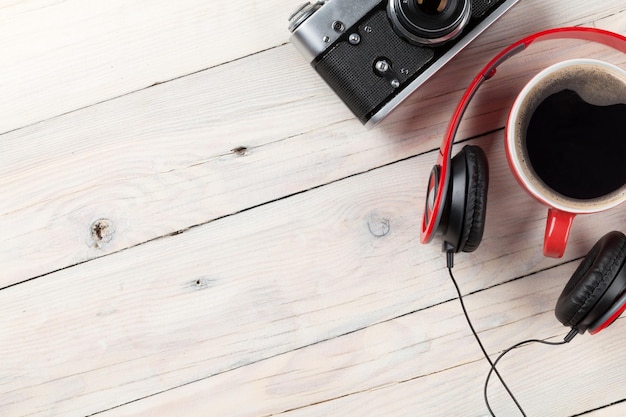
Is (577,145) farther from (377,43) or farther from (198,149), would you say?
(198,149)

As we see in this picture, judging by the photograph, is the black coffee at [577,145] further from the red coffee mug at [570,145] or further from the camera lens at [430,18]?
the camera lens at [430,18]

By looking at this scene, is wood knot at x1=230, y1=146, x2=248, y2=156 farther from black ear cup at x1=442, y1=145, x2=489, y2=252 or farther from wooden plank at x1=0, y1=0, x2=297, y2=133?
black ear cup at x1=442, y1=145, x2=489, y2=252

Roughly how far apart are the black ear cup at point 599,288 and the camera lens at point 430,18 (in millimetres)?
291

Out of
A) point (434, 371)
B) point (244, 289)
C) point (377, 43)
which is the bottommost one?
point (434, 371)

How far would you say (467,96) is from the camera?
26.7 inches

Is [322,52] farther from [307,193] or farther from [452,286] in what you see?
[452,286]

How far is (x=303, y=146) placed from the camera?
78cm

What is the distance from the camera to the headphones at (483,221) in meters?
0.66

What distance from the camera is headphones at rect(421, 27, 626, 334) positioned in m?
0.66

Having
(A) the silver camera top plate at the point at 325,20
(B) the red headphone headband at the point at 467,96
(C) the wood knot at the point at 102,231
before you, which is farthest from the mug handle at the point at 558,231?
(C) the wood knot at the point at 102,231

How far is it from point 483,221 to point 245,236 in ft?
0.96

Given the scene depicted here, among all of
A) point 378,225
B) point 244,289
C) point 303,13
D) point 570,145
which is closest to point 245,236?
point 244,289

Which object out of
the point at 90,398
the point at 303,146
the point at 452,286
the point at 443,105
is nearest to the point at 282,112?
the point at 303,146

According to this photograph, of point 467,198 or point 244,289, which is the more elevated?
point 467,198
